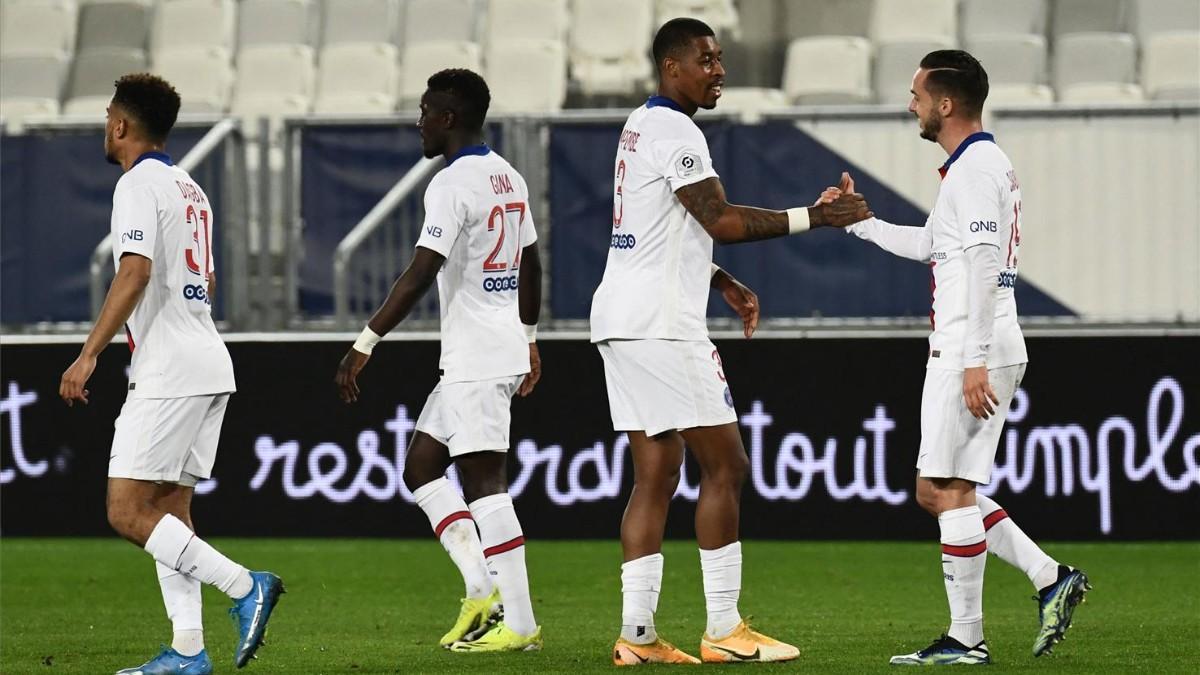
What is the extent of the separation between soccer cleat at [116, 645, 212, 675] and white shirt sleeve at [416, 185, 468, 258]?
1668 millimetres

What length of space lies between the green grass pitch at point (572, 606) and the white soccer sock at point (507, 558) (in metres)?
0.17

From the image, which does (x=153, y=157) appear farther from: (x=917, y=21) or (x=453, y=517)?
(x=917, y=21)

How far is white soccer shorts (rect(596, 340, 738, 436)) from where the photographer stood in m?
6.36

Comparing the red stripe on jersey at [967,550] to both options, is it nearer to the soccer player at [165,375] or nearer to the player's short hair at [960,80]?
the player's short hair at [960,80]

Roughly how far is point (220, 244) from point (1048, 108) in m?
5.16

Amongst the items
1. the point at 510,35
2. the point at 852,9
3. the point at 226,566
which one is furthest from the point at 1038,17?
the point at 226,566

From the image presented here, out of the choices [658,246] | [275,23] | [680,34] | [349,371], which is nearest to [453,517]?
[349,371]

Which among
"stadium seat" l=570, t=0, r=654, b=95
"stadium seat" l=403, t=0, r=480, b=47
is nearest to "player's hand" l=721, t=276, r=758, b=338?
"stadium seat" l=570, t=0, r=654, b=95

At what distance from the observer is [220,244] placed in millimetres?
12094

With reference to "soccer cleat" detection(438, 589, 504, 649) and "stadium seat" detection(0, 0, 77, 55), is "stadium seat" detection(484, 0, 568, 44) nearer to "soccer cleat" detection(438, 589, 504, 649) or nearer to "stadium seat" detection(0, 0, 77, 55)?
"stadium seat" detection(0, 0, 77, 55)

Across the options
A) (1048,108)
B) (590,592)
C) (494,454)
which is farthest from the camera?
(1048,108)

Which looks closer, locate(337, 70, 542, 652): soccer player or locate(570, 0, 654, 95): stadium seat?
locate(337, 70, 542, 652): soccer player

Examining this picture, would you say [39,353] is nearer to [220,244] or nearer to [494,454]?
[220,244]

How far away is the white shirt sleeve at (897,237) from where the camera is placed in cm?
669
